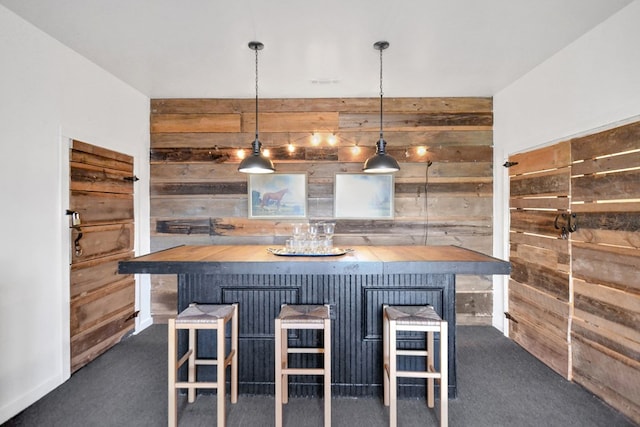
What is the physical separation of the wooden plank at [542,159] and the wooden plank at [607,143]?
0.08 metres

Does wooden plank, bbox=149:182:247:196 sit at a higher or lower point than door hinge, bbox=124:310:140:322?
higher

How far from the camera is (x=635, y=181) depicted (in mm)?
2078

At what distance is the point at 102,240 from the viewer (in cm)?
308

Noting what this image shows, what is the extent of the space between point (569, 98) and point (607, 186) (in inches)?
32.8

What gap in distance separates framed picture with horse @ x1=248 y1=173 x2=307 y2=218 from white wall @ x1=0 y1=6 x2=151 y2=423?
5.48ft

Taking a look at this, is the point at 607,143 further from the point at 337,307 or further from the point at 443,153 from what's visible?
the point at 337,307

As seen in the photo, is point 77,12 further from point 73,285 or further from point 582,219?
point 582,219

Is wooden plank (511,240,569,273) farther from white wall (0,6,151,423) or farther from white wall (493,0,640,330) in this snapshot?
white wall (0,6,151,423)

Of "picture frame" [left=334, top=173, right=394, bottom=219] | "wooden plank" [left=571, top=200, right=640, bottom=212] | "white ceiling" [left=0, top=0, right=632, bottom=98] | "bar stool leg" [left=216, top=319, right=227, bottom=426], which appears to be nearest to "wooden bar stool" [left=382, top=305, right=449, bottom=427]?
"bar stool leg" [left=216, top=319, right=227, bottom=426]

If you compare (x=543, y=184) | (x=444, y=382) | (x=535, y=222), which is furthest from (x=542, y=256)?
(x=444, y=382)

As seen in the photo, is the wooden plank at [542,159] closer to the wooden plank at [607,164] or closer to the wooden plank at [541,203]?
the wooden plank at [607,164]

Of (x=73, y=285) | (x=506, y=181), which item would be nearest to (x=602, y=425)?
(x=506, y=181)

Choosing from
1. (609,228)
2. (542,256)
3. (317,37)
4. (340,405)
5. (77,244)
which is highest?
(317,37)

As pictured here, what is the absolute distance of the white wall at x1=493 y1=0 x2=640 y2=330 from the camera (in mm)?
2127
